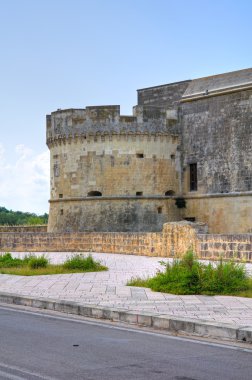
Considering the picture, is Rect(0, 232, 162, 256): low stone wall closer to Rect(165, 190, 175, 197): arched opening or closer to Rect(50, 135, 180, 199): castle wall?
Rect(50, 135, 180, 199): castle wall

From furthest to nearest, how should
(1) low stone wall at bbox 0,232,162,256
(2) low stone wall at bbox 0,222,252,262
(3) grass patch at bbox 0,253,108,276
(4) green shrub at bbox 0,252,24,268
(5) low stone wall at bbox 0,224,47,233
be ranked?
(5) low stone wall at bbox 0,224,47,233
(1) low stone wall at bbox 0,232,162,256
(4) green shrub at bbox 0,252,24,268
(2) low stone wall at bbox 0,222,252,262
(3) grass patch at bbox 0,253,108,276

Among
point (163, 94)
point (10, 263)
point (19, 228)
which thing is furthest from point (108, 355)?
point (19, 228)

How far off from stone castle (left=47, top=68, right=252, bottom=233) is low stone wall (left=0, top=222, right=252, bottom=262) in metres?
6.05

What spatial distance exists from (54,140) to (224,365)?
26620 millimetres

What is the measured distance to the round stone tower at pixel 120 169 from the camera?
30.2m

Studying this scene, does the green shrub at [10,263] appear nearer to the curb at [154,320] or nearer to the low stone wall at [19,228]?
the curb at [154,320]

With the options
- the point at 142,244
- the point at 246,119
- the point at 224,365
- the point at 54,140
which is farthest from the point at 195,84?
the point at 224,365

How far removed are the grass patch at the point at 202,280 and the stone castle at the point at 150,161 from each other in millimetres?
16952

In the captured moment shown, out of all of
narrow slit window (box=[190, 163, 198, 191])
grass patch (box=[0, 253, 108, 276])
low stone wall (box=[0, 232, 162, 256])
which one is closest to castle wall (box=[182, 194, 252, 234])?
narrow slit window (box=[190, 163, 198, 191])

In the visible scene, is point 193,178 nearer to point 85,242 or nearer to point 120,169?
point 120,169

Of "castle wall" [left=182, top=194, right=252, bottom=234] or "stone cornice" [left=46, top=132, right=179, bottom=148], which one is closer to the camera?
"castle wall" [left=182, top=194, right=252, bottom=234]

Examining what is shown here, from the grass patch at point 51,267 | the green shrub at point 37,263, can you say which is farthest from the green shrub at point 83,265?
the green shrub at point 37,263

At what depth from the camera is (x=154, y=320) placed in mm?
8555

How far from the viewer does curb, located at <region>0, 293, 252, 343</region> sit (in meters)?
7.63
